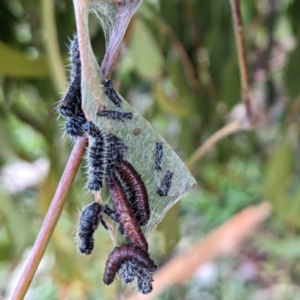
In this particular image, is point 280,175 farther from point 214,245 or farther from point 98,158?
point 98,158

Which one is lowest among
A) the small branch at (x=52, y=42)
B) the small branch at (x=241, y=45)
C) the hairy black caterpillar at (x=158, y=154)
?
the hairy black caterpillar at (x=158, y=154)

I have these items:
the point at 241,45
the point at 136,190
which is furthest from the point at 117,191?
the point at 241,45

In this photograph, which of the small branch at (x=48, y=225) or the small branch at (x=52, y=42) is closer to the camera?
the small branch at (x=48, y=225)

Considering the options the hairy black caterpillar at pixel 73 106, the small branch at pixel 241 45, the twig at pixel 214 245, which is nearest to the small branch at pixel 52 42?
the small branch at pixel 241 45

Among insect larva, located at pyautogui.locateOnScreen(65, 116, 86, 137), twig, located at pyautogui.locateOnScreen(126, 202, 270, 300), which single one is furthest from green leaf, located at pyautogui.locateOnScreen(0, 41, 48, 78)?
twig, located at pyautogui.locateOnScreen(126, 202, 270, 300)

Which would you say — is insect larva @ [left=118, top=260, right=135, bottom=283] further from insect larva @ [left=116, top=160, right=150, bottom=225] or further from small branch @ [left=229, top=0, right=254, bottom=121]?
small branch @ [left=229, top=0, right=254, bottom=121]

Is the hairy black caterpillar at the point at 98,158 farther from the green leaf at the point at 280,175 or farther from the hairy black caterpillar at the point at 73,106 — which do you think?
the green leaf at the point at 280,175

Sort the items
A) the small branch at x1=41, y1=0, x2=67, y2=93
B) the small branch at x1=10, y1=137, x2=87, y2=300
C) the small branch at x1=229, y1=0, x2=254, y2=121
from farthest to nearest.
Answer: the small branch at x1=41, y1=0, x2=67, y2=93 → the small branch at x1=229, y1=0, x2=254, y2=121 → the small branch at x1=10, y1=137, x2=87, y2=300
